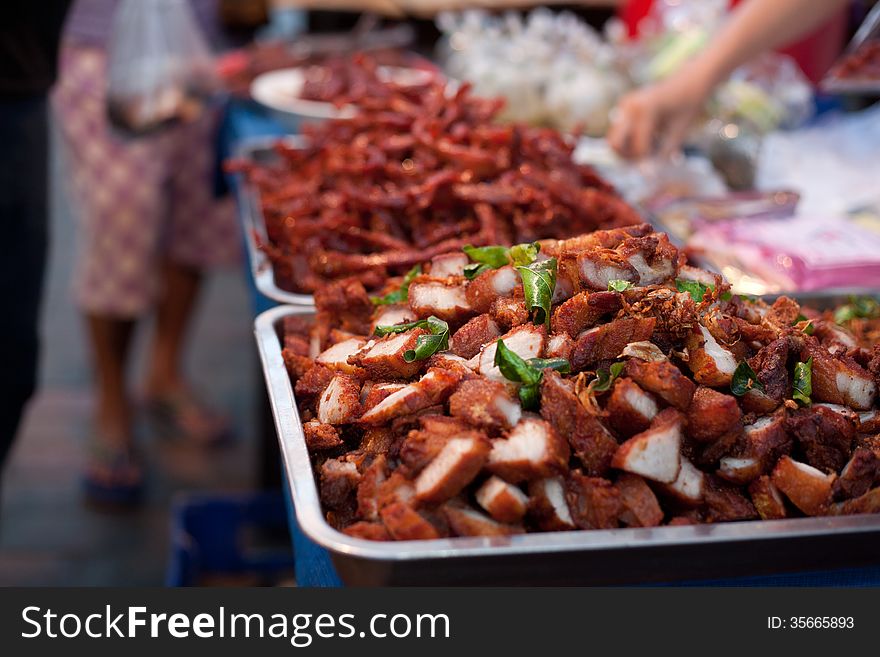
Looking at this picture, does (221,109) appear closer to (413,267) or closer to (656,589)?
(413,267)

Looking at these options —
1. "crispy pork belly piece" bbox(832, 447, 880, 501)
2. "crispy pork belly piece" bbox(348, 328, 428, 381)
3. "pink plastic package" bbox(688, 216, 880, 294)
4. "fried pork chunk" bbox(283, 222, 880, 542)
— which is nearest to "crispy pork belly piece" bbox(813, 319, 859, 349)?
"fried pork chunk" bbox(283, 222, 880, 542)

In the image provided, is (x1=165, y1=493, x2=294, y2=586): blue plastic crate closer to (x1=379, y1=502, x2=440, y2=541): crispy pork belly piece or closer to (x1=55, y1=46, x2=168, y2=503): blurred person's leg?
(x1=55, y1=46, x2=168, y2=503): blurred person's leg

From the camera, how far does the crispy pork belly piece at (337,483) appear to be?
106cm

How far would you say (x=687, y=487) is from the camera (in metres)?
1.06

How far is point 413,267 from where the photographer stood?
1652 mm

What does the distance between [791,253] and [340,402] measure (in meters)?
1.18

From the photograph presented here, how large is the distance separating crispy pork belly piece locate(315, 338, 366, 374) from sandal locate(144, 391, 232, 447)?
223 centimetres

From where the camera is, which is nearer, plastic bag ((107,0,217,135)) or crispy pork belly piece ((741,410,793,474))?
crispy pork belly piece ((741,410,793,474))

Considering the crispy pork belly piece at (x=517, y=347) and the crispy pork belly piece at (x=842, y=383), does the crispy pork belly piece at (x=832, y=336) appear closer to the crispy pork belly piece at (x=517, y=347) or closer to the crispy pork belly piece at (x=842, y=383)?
the crispy pork belly piece at (x=842, y=383)

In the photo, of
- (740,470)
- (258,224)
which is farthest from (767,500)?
(258,224)

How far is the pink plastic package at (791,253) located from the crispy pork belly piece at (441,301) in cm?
67

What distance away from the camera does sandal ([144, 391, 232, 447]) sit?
344 centimetres

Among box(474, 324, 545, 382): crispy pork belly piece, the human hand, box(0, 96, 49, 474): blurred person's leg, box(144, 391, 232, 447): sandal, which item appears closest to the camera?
box(474, 324, 545, 382): crispy pork belly piece

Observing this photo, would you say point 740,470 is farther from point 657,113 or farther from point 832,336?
point 657,113
